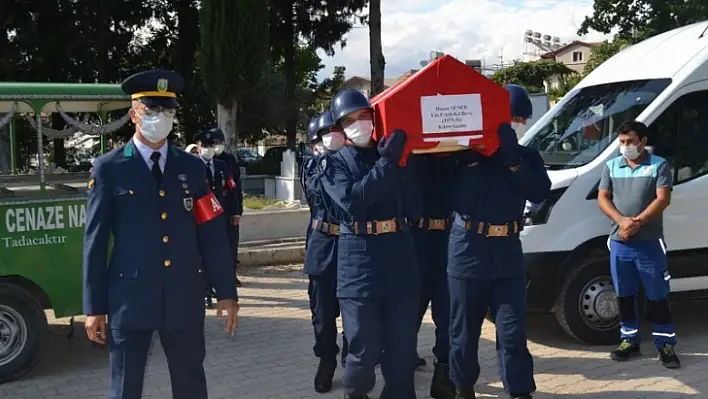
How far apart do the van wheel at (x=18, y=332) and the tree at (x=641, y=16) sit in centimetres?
2029

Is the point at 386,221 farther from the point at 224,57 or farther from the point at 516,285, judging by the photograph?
the point at 224,57

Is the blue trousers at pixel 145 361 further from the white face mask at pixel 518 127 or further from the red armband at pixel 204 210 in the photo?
the white face mask at pixel 518 127

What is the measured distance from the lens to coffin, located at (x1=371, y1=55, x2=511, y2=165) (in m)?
4.16

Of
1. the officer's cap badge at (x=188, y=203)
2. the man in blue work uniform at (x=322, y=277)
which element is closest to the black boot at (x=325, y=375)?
the man in blue work uniform at (x=322, y=277)

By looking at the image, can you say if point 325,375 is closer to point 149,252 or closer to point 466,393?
point 466,393

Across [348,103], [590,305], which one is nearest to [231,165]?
[590,305]

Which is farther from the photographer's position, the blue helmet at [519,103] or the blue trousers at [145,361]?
the blue helmet at [519,103]

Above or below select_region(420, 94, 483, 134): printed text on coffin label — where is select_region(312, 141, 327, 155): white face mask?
below

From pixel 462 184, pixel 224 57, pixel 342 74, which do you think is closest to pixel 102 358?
pixel 462 184

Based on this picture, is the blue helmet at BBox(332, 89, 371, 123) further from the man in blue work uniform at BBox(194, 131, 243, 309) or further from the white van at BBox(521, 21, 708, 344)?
the man in blue work uniform at BBox(194, 131, 243, 309)

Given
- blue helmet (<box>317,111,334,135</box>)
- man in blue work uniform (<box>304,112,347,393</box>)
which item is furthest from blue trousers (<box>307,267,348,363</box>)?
blue helmet (<box>317,111,334,135</box>)

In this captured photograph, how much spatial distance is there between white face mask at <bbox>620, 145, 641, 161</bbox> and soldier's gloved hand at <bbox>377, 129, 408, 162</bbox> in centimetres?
224

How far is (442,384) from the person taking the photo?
503 centimetres

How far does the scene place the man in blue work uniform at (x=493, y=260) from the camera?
4473 millimetres
